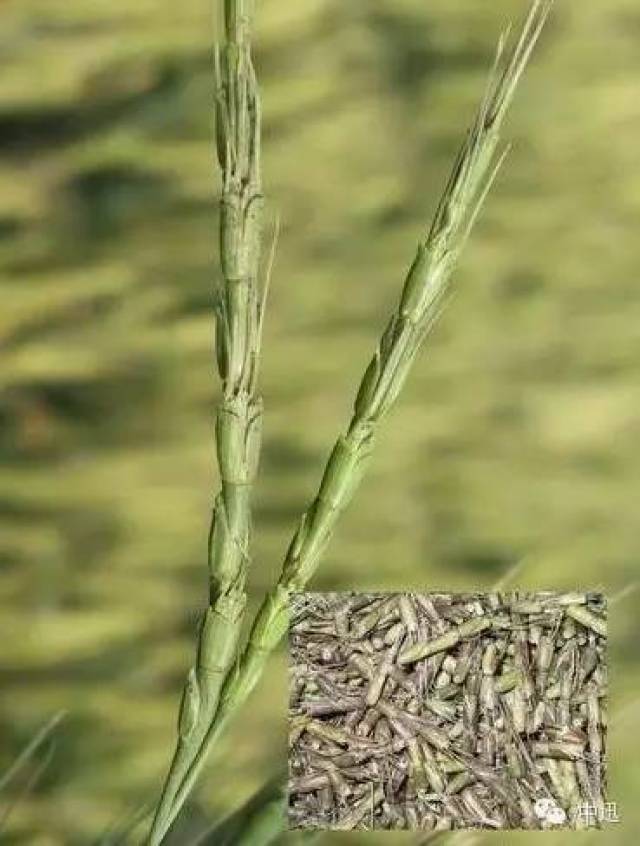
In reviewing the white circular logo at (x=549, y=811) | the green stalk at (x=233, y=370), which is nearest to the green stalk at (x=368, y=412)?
the green stalk at (x=233, y=370)

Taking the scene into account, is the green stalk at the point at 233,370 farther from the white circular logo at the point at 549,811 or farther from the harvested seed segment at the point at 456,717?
the white circular logo at the point at 549,811

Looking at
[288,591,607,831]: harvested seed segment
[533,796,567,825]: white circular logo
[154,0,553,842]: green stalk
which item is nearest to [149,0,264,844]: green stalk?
[154,0,553,842]: green stalk

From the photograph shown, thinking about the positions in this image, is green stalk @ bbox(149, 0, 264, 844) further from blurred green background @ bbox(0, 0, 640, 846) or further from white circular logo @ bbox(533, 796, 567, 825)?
white circular logo @ bbox(533, 796, 567, 825)

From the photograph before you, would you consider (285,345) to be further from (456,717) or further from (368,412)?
(456,717)

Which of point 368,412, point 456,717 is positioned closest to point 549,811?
point 456,717

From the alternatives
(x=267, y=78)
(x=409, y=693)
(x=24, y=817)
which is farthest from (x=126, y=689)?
(x=267, y=78)

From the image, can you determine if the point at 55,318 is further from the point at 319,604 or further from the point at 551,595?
the point at 551,595
